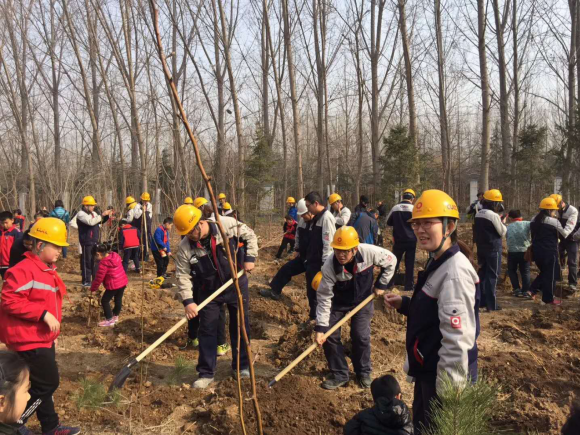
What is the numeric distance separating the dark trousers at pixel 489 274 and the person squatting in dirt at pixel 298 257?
293 cm

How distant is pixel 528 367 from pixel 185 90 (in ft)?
64.4

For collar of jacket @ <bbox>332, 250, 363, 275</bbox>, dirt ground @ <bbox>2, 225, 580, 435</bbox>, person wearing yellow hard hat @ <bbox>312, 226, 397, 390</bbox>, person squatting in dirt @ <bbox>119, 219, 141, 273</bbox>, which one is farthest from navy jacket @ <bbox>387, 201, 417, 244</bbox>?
person squatting in dirt @ <bbox>119, 219, 141, 273</bbox>

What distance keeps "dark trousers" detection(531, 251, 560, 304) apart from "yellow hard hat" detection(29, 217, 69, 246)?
746 centimetres

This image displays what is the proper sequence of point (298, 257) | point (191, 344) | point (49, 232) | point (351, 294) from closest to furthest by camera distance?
point (49, 232), point (351, 294), point (191, 344), point (298, 257)

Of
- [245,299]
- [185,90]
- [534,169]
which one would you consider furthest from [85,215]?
[534,169]

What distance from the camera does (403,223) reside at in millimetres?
7715

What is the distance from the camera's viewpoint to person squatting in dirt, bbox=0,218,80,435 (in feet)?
10.4

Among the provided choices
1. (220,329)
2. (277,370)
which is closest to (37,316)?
(220,329)

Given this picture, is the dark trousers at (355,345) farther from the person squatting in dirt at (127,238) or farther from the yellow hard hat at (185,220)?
the person squatting in dirt at (127,238)

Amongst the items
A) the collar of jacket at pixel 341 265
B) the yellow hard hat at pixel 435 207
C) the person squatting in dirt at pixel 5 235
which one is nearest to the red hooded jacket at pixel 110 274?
the person squatting in dirt at pixel 5 235

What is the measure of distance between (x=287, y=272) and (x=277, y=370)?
2.63 meters

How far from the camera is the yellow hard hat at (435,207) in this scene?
238 centimetres

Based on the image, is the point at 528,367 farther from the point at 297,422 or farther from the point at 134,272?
the point at 134,272

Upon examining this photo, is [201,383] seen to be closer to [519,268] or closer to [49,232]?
[49,232]
